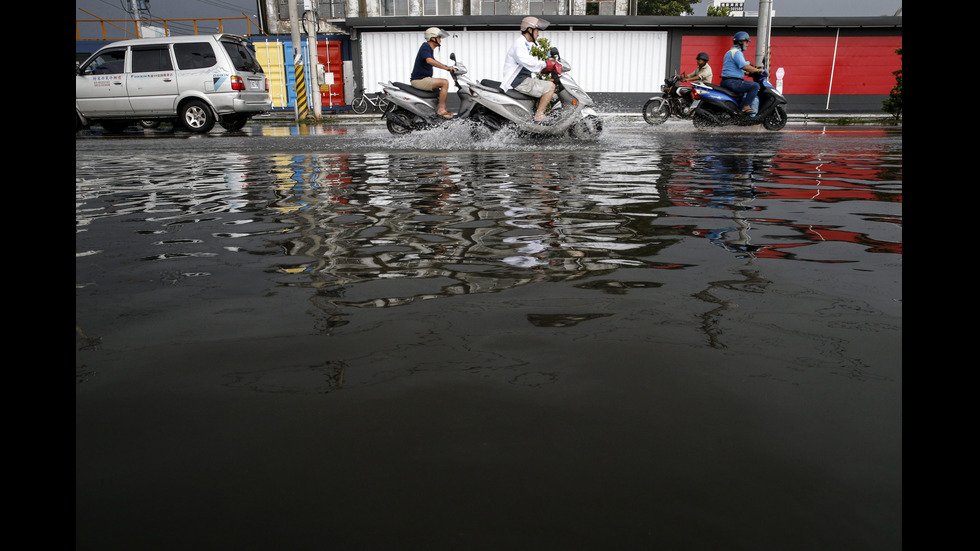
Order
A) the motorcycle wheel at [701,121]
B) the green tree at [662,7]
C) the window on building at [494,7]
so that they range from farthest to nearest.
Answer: the green tree at [662,7]
the window on building at [494,7]
the motorcycle wheel at [701,121]

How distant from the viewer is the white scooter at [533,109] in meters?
10.2

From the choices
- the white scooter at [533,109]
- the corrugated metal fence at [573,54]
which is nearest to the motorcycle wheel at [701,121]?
the white scooter at [533,109]

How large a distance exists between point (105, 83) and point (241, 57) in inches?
111

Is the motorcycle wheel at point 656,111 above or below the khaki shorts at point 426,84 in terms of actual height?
below

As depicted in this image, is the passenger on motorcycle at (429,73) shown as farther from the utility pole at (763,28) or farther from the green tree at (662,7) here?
the green tree at (662,7)

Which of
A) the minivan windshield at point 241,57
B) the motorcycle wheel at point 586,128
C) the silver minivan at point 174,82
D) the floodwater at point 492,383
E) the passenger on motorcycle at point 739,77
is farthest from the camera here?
the minivan windshield at point 241,57

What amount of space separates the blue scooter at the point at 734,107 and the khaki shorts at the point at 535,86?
4.87m

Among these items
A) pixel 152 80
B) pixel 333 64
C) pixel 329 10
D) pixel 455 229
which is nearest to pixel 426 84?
pixel 152 80

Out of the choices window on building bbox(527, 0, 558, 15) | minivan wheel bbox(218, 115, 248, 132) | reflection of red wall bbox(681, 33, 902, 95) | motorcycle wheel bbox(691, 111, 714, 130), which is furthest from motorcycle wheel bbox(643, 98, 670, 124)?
window on building bbox(527, 0, 558, 15)

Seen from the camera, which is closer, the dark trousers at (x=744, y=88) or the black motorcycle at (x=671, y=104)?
the dark trousers at (x=744, y=88)

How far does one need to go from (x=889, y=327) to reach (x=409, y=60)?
1016 inches

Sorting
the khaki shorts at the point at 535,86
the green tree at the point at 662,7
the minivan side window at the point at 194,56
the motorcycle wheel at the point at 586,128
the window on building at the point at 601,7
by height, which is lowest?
the motorcycle wheel at the point at 586,128

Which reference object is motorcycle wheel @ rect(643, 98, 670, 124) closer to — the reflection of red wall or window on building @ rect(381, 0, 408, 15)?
the reflection of red wall

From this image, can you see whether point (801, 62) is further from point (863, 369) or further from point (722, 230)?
point (863, 369)
